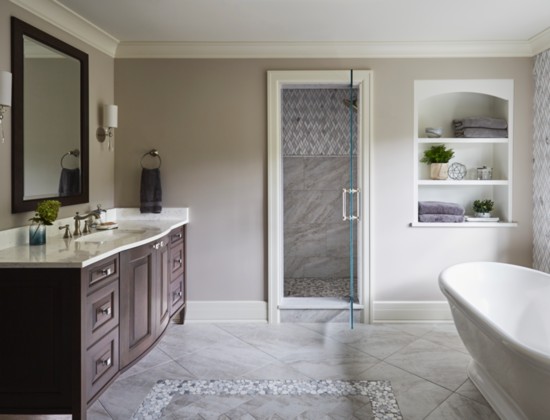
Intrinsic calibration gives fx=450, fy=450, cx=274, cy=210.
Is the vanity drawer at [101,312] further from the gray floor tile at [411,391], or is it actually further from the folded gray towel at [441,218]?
the folded gray towel at [441,218]

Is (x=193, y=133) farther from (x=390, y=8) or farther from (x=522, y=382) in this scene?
(x=522, y=382)

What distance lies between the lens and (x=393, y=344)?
3520 mm

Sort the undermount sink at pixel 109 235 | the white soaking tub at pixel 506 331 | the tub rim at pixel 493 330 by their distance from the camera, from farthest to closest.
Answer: the undermount sink at pixel 109 235 → the white soaking tub at pixel 506 331 → the tub rim at pixel 493 330

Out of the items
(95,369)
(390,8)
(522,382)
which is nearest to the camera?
(522,382)

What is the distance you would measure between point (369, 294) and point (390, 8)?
2325 millimetres

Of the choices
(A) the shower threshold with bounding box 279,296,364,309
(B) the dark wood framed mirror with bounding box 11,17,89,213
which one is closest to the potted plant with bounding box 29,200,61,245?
(B) the dark wood framed mirror with bounding box 11,17,89,213

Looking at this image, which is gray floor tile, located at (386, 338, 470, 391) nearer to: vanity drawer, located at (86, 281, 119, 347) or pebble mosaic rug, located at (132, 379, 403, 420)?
pebble mosaic rug, located at (132, 379, 403, 420)

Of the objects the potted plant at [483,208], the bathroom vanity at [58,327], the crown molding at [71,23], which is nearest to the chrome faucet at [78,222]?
the bathroom vanity at [58,327]

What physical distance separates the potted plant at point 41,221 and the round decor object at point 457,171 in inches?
134

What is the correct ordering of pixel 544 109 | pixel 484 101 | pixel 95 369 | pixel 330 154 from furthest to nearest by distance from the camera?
pixel 330 154 < pixel 484 101 < pixel 544 109 < pixel 95 369

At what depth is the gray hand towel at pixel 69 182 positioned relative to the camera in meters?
3.14

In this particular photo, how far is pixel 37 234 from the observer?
2654mm

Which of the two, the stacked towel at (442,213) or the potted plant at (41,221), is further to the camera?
the stacked towel at (442,213)

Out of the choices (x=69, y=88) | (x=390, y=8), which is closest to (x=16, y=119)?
(x=69, y=88)
